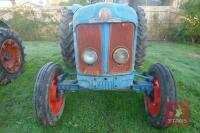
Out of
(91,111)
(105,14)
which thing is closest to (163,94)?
(91,111)

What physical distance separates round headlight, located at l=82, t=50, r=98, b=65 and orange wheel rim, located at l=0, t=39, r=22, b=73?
2.02m

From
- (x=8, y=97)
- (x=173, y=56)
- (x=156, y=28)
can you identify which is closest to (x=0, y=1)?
(x=156, y=28)

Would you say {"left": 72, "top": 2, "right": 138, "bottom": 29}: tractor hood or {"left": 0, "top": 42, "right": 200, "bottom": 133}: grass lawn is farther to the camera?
{"left": 0, "top": 42, "right": 200, "bottom": 133}: grass lawn

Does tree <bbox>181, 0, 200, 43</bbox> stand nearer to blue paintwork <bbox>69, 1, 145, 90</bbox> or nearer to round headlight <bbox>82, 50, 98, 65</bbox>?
blue paintwork <bbox>69, 1, 145, 90</bbox>

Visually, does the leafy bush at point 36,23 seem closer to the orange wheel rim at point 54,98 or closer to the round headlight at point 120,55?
the orange wheel rim at point 54,98

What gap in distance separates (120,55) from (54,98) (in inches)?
43.8

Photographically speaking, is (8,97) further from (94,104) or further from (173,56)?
(173,56)

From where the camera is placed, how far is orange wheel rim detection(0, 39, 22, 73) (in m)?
5.63

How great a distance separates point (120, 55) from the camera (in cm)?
411

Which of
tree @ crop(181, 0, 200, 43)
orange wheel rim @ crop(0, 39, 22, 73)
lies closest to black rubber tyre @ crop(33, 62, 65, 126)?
orange wheel rim @ crop(0, 39, 22, 73)

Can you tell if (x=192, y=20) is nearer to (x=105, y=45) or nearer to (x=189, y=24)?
(x=189, y=24)

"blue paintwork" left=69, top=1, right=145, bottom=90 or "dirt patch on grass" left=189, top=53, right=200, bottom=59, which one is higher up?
"blue paintwork" left=69, top=1, right=145, bottom=90

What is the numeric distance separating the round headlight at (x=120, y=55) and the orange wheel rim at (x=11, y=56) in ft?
7.69

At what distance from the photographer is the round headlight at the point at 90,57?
4.09 m
